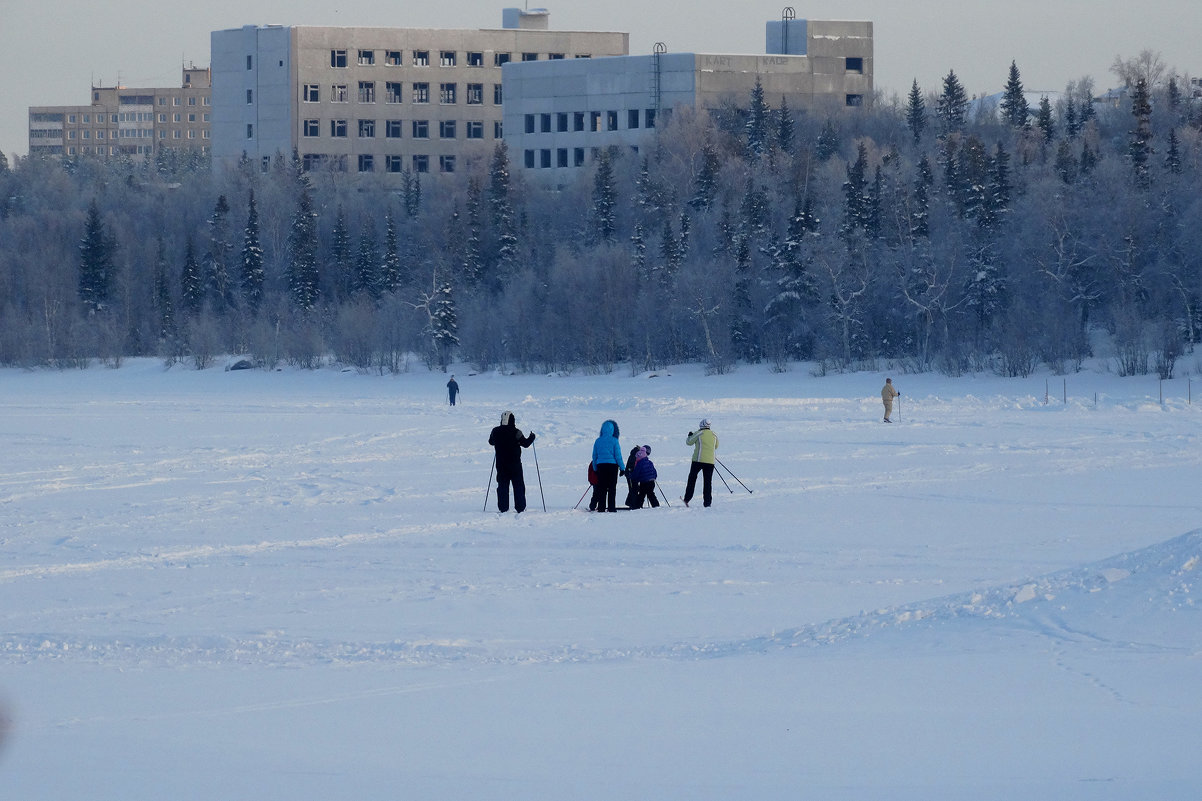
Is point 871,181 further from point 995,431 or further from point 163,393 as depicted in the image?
point 995,431

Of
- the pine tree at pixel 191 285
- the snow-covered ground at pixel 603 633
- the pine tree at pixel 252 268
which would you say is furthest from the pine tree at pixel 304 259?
the snow-covered ground at pixel 603 633

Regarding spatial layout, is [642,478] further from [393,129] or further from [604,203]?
[393,129]

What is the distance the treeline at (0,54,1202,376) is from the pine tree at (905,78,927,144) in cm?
16

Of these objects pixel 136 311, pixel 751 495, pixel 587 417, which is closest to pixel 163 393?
pixel 587 417

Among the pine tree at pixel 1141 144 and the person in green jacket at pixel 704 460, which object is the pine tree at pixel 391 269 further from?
the person in green jacket at pixel 704 460

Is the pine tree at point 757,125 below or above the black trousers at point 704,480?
above

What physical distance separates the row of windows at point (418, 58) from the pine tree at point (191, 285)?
19.9 m

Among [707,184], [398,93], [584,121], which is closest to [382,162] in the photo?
[398,93]

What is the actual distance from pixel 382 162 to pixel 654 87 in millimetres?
22270

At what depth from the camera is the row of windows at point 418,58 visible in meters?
91.1

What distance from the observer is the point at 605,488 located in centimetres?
1706

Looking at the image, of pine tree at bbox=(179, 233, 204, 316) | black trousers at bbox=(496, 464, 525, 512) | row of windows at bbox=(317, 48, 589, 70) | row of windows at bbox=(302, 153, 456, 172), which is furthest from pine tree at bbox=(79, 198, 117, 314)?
black trousers at bbox=(496, 464, 525, 512)

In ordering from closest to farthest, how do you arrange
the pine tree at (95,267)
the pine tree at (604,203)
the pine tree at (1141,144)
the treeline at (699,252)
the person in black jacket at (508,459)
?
the person in black jacket at (508,459) → the treeline at (699,252) → the pine tree at (1141,144) → the pine tree at (604,203) → the pine tree at (95,267)

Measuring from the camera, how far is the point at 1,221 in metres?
86.3
